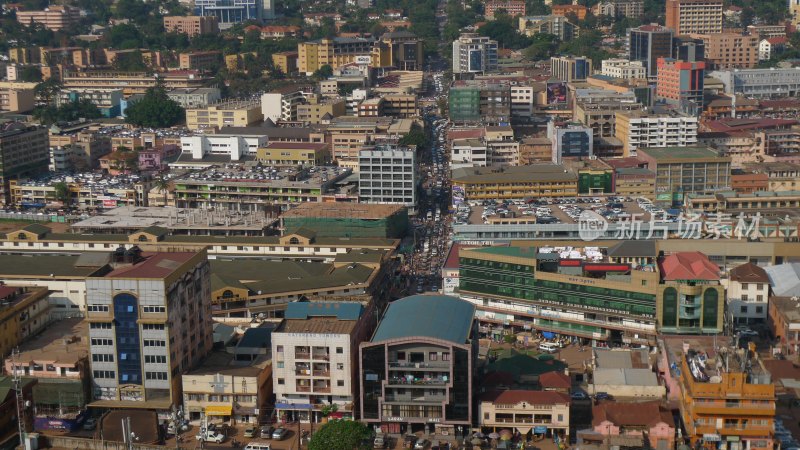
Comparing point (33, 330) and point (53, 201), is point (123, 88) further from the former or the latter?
point (33, 330)

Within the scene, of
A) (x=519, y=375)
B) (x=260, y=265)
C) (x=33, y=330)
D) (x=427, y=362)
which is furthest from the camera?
(x=260, y=265)

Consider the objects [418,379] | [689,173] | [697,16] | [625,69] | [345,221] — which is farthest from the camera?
[697,16]

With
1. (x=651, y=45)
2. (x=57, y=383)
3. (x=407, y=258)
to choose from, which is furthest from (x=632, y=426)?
(x=651, y=45)

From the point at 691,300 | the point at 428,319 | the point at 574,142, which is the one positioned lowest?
the point at 691,300

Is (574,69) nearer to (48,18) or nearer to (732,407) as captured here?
(48,18)

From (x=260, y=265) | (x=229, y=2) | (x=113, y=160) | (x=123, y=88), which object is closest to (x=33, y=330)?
(x=260, y=265)

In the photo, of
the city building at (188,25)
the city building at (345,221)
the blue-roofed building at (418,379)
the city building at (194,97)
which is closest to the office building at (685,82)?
the city building at (194,97)
